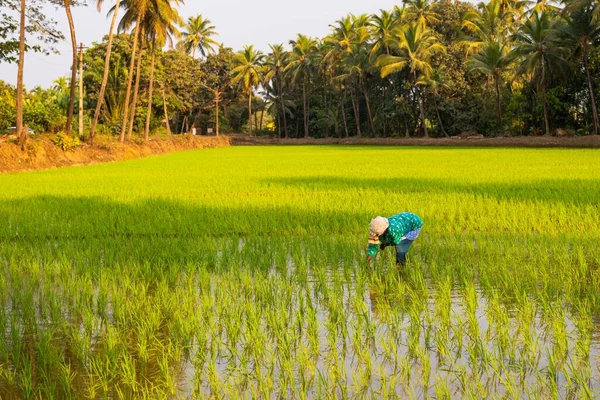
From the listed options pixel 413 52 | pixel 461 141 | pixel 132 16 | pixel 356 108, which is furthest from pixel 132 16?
pixel 356 108

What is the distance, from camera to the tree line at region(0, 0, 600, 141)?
2966cm

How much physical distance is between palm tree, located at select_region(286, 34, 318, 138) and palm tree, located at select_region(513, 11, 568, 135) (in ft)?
74.9

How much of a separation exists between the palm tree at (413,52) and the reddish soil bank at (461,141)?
9.44ft

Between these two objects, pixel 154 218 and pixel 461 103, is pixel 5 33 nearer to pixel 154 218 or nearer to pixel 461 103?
pixel 154 218

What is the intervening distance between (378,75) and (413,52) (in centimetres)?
769

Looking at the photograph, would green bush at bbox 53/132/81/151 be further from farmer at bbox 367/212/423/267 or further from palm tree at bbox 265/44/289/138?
palm tree at bbox 265/44/289/138

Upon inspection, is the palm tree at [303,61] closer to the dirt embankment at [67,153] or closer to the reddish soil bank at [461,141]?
the reddish soil bank at [461,141]

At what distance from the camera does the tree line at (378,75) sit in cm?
2966

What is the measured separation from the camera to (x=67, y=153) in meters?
21.4

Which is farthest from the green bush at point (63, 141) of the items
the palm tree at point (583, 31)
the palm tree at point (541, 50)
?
the palm tree at point (583, 31)

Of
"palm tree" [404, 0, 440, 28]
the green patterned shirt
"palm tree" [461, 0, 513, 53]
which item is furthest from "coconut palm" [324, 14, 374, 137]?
the green patterned shirt

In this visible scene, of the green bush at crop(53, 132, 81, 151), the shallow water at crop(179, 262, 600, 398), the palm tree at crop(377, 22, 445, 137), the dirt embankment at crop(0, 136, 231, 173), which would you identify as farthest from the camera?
the palm tree at crop(377, 22, 445, 137)

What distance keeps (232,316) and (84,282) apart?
4.68 ft

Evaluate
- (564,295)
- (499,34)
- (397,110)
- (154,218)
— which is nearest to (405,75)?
(397,110)
